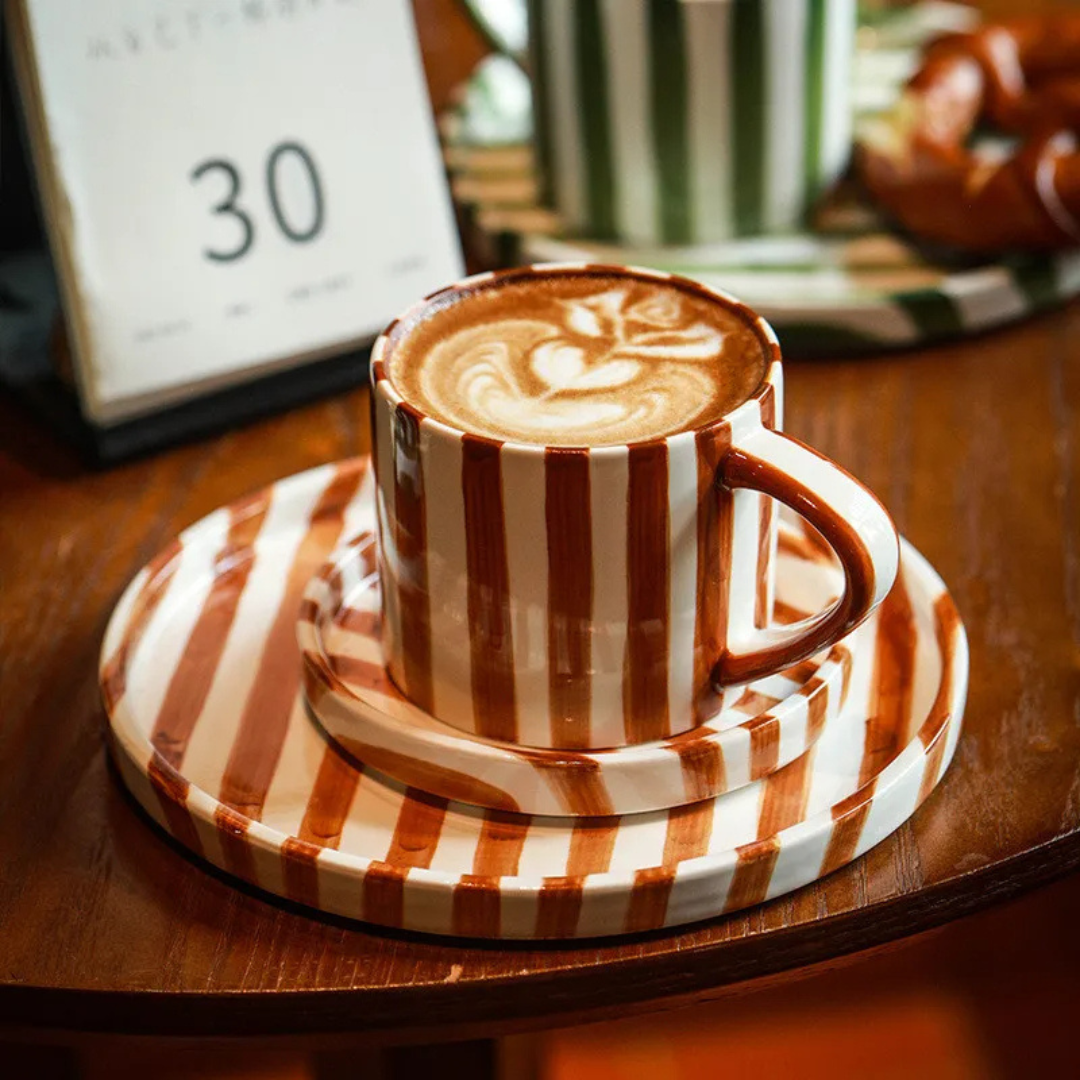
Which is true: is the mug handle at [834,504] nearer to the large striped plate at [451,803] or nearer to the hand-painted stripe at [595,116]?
the large striped plate at [451,803]

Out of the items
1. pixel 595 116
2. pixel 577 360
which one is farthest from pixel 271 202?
pixel 577 360

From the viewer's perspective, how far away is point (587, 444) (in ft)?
1.75

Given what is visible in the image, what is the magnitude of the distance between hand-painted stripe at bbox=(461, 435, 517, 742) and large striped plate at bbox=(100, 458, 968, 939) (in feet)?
0.14

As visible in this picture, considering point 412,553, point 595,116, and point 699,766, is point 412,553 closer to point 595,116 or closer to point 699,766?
point 699,766

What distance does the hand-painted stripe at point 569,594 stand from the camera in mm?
512

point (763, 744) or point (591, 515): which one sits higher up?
point (591, 515)

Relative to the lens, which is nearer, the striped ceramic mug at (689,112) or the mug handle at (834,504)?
the mug handle at (834,504)

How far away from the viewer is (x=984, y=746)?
2.05 feet

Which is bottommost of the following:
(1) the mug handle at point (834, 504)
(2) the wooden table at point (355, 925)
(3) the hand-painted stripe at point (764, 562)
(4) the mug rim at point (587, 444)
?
(2) the wooden table at point (355, 925)

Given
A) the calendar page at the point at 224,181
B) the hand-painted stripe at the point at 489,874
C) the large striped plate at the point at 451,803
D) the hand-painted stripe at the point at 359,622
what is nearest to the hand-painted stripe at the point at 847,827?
the large striped plate at the point at 451,803

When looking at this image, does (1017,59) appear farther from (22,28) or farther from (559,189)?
(22,28)

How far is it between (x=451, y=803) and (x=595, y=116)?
0.57 meters

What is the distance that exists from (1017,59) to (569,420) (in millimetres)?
767

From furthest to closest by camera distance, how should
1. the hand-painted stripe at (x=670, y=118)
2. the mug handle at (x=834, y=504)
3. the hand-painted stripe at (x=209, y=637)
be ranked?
1. the hand-painted stripe at (x=670, y=118)
2. the hand-painted stripe at (x=209, y=637)
3. the mug handle at (x=834, y=504)
